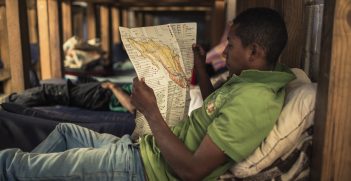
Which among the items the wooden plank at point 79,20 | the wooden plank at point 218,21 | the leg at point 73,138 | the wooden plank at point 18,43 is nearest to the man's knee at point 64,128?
the leg at point 73,138

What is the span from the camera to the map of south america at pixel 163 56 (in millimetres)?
1117

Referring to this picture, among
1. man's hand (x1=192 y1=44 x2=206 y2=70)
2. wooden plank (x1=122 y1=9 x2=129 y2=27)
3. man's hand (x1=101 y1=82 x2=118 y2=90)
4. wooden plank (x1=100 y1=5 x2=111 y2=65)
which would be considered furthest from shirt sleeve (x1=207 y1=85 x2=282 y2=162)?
wooden plank (x1=122 y1=9 x2=129 y2=27)

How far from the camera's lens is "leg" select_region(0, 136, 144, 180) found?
1.02m

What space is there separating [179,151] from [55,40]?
217 cm

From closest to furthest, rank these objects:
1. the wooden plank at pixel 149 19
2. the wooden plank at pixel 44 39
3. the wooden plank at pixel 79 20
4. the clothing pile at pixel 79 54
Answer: the wooden plank at pixel 44 39 → the clothing pile at pixel 79 54 → the wooden plank at pixel 79 20 → the wooden plank at pixel 149 19

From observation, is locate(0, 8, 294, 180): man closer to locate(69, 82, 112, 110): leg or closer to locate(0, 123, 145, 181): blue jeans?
locate(0, 123, 145, 181): blue jeans

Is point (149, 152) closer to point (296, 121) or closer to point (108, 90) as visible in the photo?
point (296, 121)

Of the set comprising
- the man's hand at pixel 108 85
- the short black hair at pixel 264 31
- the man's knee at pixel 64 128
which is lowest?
the man's knee at pixel 64 128

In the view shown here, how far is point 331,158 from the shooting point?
80 centimetres

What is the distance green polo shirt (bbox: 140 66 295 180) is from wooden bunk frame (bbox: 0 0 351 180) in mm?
119

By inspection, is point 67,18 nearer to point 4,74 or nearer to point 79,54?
point 79,54

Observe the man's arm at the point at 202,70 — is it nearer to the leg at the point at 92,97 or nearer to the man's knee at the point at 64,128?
the man's knee at the point at 64,128

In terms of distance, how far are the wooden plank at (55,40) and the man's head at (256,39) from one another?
203 cm

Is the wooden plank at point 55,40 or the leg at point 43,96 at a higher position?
the wooden plank at point 55,40
